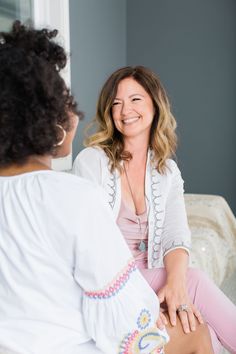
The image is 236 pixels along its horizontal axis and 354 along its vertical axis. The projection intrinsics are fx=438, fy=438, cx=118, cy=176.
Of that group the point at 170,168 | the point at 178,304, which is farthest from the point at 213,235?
the point at 178,304

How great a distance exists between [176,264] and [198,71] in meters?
2.61

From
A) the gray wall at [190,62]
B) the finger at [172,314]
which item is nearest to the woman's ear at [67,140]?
the finger at [172,314]

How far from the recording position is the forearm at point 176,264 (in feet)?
4.16

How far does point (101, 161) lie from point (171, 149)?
29cm

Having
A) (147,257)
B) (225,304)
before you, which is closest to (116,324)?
(225,304)

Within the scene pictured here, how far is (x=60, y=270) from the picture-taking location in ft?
2.52

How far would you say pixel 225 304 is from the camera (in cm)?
128

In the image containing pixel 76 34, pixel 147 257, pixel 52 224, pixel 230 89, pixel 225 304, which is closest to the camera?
pixel 52 224

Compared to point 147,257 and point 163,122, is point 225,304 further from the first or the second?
point 163,122

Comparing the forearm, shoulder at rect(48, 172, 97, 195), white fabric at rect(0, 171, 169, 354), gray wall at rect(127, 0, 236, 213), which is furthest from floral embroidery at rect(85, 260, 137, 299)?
gray wall at rect(127, 0, 236, 213)

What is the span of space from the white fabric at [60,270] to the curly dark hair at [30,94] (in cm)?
6

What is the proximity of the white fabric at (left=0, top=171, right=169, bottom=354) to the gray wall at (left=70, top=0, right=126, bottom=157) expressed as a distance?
2330mm

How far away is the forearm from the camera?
1269mm

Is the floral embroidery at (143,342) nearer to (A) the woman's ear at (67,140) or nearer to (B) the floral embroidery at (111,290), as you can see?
(B) the floral embroidery at (111,290)
